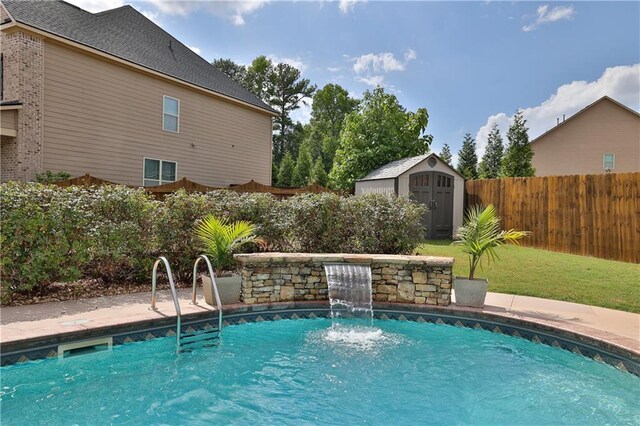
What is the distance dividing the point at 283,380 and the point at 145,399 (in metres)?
1.28

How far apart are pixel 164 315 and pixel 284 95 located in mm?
34968

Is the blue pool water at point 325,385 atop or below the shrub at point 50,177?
below

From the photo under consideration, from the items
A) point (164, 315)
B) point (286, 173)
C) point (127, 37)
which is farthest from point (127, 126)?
point (286, 173)

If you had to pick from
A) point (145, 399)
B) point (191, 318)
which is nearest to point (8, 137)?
point (191, 318)

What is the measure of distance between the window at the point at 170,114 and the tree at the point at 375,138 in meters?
9.92

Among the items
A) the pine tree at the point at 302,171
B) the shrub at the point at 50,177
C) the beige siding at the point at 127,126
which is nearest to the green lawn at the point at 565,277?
the beige siding at the point at 127,126

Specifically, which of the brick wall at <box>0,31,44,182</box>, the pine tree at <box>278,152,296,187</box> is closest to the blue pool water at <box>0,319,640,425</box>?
the brick wall at <box>0,31,44,182</box>

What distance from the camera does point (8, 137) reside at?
32.8 feet

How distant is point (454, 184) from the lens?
1447 cm

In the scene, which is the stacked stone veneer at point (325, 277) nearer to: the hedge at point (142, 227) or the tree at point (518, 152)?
the hedge at point (142, 227)

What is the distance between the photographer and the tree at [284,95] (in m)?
36.9

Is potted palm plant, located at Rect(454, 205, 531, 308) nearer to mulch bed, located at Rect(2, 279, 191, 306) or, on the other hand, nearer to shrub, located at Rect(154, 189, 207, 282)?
shrub, located at Rect(154, 189, 207, 282)

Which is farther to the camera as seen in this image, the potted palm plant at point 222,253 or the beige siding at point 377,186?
the beige siding at point 377,186

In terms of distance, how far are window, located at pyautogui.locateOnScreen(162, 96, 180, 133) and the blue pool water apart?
1064 centimetres
